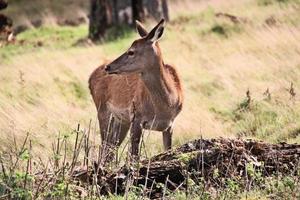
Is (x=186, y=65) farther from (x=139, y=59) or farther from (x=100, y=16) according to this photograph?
(x=139, y=59)

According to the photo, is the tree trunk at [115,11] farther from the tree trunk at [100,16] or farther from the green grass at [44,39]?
the green grass at [44,39]

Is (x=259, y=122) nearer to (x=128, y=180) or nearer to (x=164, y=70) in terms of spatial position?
(x=164, y=70)

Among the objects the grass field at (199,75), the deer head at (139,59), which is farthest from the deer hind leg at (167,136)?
the deer head at (139,59)

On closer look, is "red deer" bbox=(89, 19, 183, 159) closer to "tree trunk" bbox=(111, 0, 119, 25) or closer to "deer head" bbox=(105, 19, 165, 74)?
"deer head" bbox=(105, 19, 165, 74)

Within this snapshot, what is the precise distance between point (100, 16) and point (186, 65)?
15.6ft

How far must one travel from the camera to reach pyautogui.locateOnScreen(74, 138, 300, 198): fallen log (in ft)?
26.1

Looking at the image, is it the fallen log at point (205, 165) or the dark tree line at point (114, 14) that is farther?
the dark tree line at point (114, 14)

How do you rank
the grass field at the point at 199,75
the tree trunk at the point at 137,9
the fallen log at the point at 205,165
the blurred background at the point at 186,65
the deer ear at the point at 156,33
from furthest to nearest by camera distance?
the tree trunk at the point at 137,9 < the blurred background at the point at 186,65 < the grass field at the point at 199,75 < the deer ear at the point at 156,33 < the fallen log at the point at 205,165

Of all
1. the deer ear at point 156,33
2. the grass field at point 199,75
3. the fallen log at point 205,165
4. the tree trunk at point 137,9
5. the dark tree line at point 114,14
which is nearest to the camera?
the fallen log at point 205,165

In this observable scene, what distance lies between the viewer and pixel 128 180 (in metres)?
7.36

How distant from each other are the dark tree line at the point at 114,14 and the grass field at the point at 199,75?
0.51 m

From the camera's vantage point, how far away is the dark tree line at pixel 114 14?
68.1ft

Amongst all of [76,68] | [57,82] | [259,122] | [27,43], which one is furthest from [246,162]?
[27,43]

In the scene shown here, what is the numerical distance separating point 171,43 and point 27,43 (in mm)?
3363
